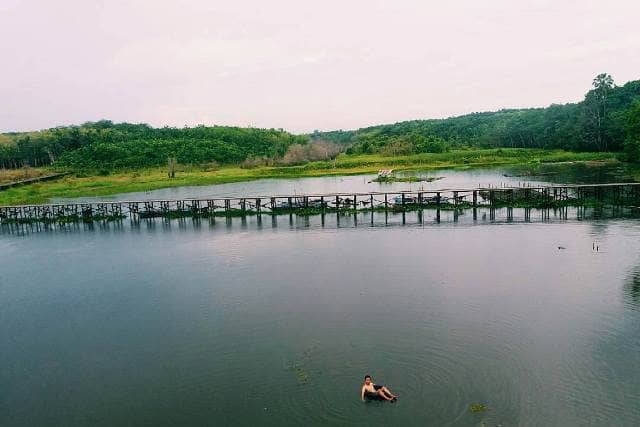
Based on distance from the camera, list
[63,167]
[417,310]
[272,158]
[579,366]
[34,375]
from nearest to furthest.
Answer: [579,366] → [34,375] → [417,310] → [63,167] → [272,158]

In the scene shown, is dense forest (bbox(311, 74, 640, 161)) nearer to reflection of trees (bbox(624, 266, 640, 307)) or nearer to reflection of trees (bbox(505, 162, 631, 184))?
reflection of trees (bbox(505, 162, 631, 184))

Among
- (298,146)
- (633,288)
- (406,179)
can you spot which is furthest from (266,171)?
(633,288)

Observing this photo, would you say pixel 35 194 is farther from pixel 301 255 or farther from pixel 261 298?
pixel 261 298

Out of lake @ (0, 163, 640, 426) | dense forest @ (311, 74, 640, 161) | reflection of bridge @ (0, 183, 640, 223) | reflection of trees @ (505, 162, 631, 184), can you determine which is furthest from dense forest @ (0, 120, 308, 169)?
lake @ (0, 163, 640, 426)

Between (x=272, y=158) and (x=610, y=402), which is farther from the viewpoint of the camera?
(x=272, y=158)

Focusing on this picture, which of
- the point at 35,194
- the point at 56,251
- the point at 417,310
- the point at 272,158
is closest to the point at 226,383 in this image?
the point at 417,310
